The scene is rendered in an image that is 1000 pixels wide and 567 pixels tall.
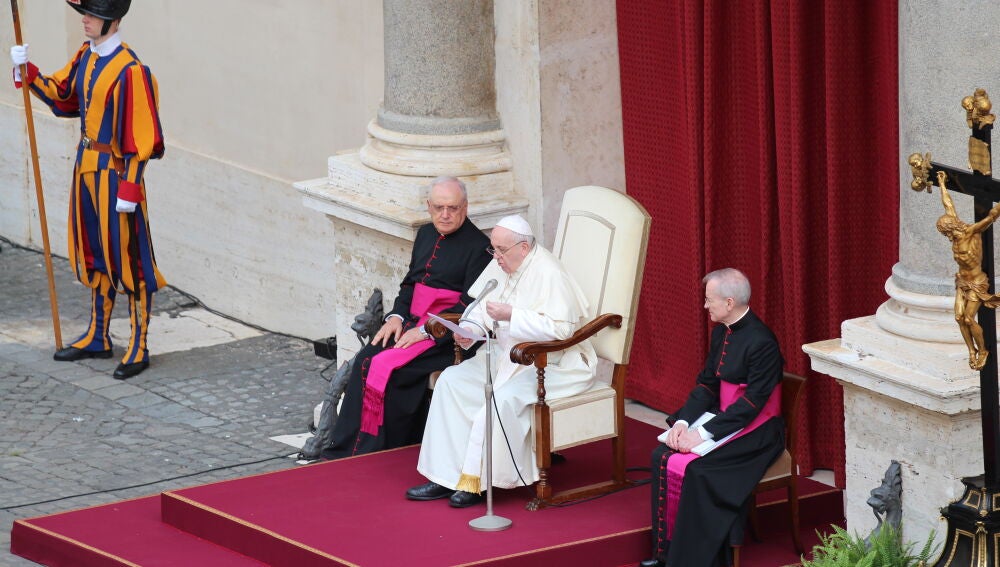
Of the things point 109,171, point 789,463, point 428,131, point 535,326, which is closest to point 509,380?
point 535,326

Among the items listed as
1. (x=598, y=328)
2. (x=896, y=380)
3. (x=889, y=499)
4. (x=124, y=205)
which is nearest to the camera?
(x=896, y=380)

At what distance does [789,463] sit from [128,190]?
13.7ft

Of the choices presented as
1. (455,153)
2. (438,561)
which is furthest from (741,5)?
(438,561)

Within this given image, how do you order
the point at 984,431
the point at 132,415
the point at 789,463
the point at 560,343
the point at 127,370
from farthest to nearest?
the point at 127,370
the point at 132,415
the point at 560,343
the point at 789,463
the point at 984,431

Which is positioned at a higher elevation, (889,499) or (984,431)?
(984,431)

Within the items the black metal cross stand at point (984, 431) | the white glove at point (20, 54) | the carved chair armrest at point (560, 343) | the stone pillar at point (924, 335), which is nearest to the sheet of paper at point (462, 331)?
the carved chair armrest at point (560, 343)

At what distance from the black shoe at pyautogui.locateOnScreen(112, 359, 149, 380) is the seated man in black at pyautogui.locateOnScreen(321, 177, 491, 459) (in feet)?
6.50

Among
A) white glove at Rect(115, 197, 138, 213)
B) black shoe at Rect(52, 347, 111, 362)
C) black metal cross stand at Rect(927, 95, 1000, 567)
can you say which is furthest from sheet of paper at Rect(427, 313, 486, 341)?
black shoe at Rect(52, 347, 111, 362)

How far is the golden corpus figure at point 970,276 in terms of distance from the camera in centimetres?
499

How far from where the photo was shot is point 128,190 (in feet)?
30.9

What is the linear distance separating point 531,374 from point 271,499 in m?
1.13

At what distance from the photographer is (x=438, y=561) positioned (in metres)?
6.47

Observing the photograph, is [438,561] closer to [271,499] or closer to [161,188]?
[271,499]

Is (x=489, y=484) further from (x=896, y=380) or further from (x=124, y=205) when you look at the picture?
(x=124, y=205)
